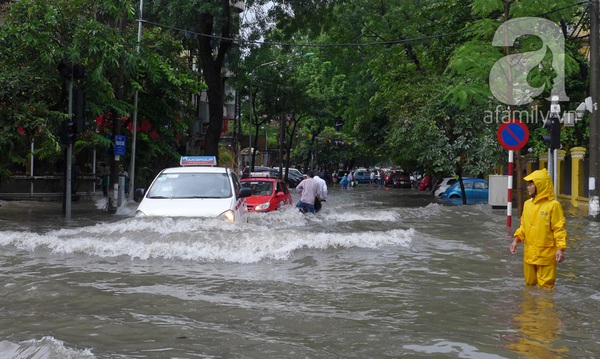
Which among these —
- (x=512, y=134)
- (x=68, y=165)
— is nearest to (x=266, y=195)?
(x=68, y=165)

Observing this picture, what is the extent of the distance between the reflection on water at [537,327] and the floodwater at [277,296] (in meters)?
0.02

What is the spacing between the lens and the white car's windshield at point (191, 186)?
1374 cm

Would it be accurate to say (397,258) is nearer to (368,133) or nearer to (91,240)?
(91,240)

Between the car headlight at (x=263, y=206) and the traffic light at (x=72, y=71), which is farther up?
the traffic light at (x=72, y=71)

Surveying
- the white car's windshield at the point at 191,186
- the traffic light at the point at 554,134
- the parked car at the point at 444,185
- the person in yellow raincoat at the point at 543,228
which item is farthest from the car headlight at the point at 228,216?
the parked car at the point at 444,185

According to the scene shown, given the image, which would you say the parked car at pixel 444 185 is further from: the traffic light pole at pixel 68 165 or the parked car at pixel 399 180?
the traffic light pole at pixel 68 165

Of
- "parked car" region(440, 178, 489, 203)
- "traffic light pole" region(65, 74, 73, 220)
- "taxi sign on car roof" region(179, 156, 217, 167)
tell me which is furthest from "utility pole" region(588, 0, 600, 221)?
"traffic light pole" region(65, 74, 73, 220)

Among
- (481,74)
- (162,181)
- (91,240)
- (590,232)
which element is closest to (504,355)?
(91,240)

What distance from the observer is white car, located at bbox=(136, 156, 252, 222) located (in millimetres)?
12773

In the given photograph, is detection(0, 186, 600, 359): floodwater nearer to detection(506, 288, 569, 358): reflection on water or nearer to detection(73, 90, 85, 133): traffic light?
detection(506, 288, 569, 358): reflection on water

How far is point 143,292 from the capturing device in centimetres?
855

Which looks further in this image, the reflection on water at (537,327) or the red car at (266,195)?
the red car at (266,195)

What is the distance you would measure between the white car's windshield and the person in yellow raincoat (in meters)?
6.47

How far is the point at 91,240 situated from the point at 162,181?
7.10ft
